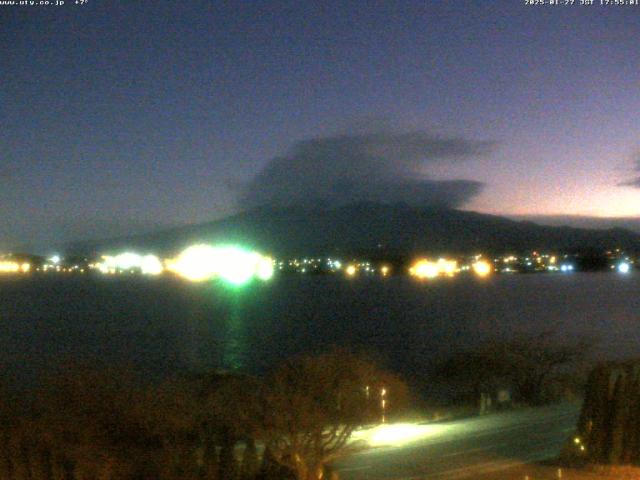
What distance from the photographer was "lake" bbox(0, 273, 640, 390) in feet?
183

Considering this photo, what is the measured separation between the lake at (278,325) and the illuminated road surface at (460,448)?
51.4 feet

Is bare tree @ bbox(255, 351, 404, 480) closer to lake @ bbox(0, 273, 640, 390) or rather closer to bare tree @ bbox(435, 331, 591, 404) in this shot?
bare tree @ bbox(435, 331, 591, 404)

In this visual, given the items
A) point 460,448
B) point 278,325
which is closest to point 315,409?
point 460,448

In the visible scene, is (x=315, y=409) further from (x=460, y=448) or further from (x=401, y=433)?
(x=401, y=433)

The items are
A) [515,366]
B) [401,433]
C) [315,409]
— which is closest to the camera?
[315,409]

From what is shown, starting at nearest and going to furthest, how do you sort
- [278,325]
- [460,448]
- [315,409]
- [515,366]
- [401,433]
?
[315,409]
[460,448]
[401,433]
[515,366]
[278,325]

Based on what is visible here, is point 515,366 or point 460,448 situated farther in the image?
point 515,366

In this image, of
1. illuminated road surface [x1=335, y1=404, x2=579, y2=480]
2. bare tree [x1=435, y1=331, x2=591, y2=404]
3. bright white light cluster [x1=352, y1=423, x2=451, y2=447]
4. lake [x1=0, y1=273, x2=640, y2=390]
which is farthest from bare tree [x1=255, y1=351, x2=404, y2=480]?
lake [x1=0, y1=273, x2=640, y2=390]

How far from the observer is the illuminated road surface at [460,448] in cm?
1404

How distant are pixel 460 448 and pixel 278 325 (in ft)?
204

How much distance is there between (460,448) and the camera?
16672 mm

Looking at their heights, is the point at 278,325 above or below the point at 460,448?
below

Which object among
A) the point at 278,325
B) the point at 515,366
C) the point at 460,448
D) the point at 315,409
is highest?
the point at 315,409

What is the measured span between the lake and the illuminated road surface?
15.7 m
